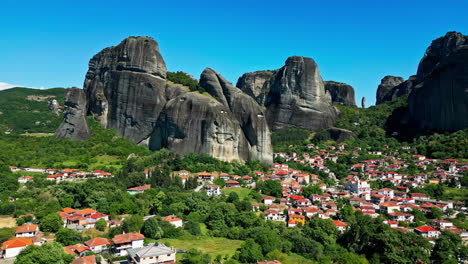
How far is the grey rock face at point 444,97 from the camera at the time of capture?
7081 cm

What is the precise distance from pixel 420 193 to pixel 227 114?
3101 centimetres

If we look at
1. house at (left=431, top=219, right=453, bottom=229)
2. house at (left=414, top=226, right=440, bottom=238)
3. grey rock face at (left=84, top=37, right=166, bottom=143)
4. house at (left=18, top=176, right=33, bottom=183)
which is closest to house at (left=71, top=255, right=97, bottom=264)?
house at (left=18, top=176, right=33, bottom=183)

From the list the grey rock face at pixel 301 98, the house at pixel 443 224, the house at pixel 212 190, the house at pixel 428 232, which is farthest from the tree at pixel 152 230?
the grey rock face at pixel 301 98

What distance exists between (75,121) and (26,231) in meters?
38.3

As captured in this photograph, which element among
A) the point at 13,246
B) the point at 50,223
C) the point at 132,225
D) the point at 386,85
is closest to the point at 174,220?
the point at 132,225

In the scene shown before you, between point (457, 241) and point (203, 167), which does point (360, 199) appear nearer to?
point (457, 241)

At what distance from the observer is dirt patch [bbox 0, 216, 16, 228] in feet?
103

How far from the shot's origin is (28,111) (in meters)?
97.6

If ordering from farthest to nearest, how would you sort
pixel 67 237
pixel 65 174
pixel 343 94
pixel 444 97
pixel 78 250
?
pixel 343 94 < pixel 444 97 < pixel 65 174 < pixel 67 237 < pixel 78 250

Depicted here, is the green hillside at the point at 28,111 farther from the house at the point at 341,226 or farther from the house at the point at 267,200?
the house at the point at 341,226

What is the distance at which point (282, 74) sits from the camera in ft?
297

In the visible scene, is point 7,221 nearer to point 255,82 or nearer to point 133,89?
point 133,89

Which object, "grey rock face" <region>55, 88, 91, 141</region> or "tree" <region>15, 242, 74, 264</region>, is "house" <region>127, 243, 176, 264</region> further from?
"grey rock face" <region>55, 88, 91, 141</region>

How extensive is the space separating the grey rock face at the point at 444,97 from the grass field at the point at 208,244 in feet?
201
